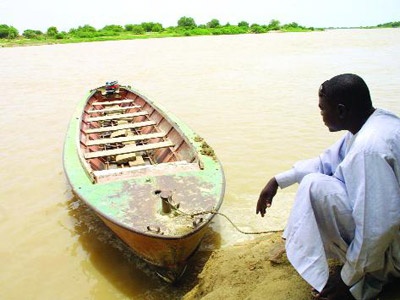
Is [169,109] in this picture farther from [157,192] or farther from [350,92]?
[350,92]

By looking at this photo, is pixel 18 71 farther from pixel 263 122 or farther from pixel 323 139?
pixel 323 139

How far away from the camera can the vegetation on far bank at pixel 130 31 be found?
42375 mm

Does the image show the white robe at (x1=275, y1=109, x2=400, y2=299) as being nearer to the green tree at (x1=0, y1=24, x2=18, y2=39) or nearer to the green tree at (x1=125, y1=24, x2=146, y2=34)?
the green tree at (x1=125, y1=24, x2=146, y2=34)

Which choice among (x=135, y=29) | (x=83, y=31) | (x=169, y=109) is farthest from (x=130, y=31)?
(x=169, y=109)

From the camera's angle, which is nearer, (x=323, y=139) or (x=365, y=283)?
(x=365, y=283)

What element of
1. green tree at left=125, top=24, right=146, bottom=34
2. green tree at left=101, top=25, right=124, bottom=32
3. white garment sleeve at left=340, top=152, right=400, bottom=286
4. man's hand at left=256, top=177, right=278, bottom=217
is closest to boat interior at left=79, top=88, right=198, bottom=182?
man's hand at left=256, top=177, right=278, bottom=217

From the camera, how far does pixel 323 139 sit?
272 inches

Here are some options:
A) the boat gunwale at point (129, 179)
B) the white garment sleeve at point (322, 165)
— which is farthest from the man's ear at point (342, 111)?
the boat gunwale at point (129, 179)

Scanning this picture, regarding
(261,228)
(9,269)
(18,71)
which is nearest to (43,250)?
(9,269)

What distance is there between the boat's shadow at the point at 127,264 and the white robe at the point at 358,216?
175 centimetres

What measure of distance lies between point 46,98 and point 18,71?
6.83 m

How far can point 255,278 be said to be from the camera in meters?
2.45

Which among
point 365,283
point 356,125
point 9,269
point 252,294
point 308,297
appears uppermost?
point 356,125

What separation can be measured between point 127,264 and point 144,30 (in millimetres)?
54448
